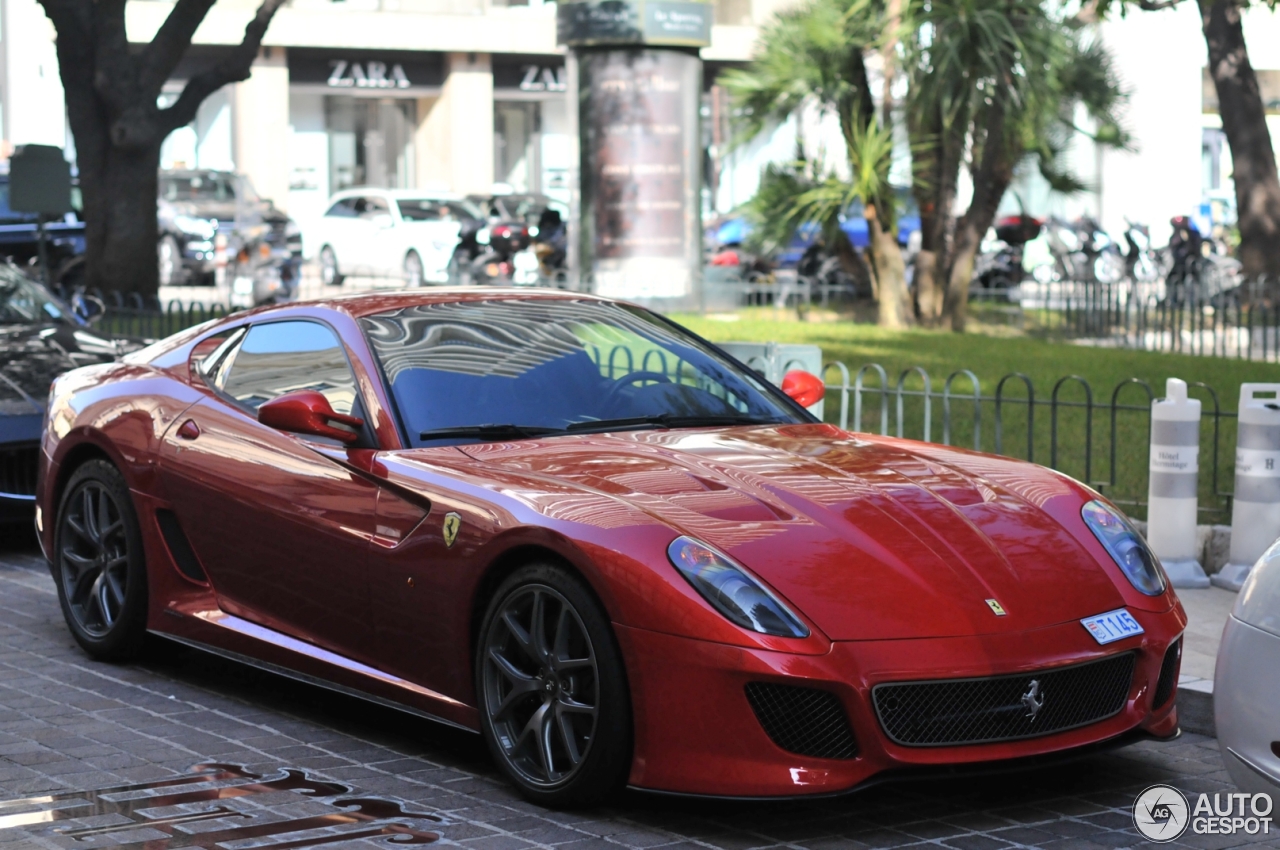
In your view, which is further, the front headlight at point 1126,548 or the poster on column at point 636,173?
the poster on column at point 636,173

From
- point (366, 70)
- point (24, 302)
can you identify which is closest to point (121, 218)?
point (24, 302)

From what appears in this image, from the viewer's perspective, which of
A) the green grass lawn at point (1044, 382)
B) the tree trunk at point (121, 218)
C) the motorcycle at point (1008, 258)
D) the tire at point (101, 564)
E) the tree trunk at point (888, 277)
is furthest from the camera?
the motorcycle at point (1008, 258)

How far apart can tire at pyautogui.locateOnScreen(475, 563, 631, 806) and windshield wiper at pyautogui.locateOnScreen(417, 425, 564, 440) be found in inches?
27.7

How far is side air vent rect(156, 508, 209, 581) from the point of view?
6016mm

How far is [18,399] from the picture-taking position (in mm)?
8500

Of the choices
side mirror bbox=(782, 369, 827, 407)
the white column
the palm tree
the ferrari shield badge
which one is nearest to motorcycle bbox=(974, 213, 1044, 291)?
the palm tree

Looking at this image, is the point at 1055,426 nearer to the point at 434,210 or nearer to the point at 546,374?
the point at 546,374

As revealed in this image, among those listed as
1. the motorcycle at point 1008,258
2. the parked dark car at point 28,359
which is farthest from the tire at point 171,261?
the parked dark car at point 28,359

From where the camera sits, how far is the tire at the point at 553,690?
448 cm

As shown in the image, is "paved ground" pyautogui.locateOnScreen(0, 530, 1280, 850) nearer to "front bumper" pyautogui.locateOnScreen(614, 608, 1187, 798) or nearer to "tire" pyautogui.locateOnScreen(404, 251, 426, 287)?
"front bumper" pyautogui.locateOnScreen(614, 608, 1187, 798)

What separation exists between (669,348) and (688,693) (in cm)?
197

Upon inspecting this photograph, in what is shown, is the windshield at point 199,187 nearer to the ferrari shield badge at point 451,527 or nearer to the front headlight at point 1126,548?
the ferrari shield badge at point 451,527

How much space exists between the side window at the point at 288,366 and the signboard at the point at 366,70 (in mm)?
38832

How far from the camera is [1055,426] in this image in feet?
27.0
